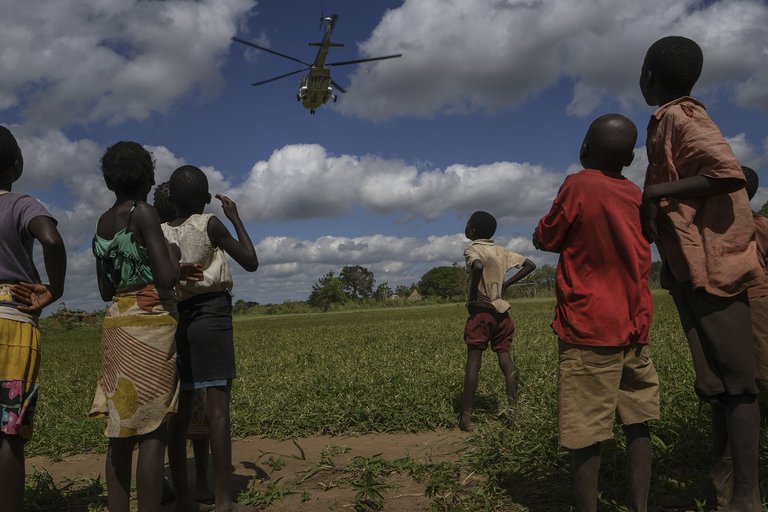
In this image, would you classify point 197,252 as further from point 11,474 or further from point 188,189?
point 11,474

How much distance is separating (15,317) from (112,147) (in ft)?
3.06

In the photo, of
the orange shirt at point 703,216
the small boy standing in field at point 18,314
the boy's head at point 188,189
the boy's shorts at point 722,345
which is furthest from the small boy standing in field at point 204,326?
the boy's shorts at point 722,345

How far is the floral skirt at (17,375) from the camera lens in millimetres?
2846

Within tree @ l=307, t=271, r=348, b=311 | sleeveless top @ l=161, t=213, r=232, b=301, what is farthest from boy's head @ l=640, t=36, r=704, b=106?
tree @ l=307, t=271, r=348, b=311

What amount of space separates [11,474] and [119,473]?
1.67 ft

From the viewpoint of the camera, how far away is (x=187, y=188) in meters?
3.36

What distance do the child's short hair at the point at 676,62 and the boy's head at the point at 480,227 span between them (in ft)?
8.58

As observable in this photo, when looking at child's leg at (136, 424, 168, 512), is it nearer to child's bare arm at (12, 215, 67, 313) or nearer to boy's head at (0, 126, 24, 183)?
child's bare arm at (12, 215, 67, 313)

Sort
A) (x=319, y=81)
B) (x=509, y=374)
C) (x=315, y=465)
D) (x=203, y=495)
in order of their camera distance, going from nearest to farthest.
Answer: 1. (x=203, y=495)
2. (x=315, y=465)
3. (x=509, y=374)
4. (x=319, y=81)

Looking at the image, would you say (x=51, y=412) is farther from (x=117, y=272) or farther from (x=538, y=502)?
(x=538, y=502)

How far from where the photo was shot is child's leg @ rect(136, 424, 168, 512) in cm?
283

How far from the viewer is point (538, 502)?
324cm

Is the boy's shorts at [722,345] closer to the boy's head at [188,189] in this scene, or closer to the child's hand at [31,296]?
the boy's head at [188,189]

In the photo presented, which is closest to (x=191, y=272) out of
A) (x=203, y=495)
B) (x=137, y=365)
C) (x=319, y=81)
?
(x=137, y=365)
